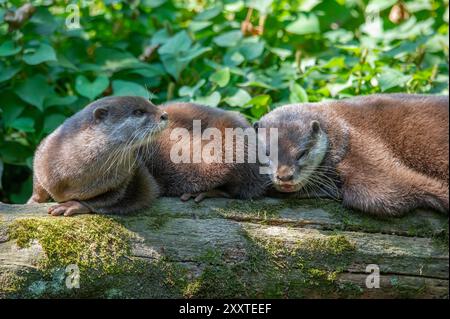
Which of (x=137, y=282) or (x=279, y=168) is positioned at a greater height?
(x=279, y=168)

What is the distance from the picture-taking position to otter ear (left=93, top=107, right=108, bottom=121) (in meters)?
4.02

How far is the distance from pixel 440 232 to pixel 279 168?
3.46ft

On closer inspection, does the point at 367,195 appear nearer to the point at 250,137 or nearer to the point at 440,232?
the point at 440,232

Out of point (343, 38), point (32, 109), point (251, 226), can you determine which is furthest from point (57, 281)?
point (343, 38)

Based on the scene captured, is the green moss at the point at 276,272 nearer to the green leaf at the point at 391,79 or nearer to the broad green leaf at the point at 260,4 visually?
the green leaf at the point at 391,79

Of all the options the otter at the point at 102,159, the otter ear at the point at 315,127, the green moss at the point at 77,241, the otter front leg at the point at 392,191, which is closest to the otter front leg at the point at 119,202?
the otter at the point at 102,159

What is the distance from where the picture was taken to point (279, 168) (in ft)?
13.9

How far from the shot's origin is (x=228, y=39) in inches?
249

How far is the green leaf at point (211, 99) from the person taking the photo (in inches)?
212

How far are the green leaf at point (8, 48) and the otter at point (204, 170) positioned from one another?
1.76m

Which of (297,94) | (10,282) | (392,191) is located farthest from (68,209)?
(297,94)

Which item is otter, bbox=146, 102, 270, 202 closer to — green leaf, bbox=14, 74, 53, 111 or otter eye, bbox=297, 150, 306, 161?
otter eye, bbox=297, 150, 306, 161

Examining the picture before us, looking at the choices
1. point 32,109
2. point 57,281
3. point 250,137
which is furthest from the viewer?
point 32,109

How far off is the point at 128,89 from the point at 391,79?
2214mm
